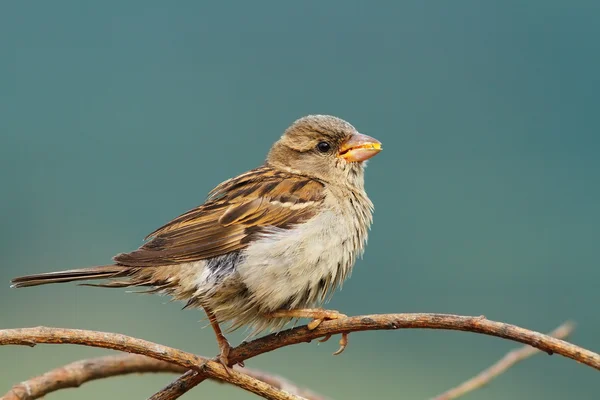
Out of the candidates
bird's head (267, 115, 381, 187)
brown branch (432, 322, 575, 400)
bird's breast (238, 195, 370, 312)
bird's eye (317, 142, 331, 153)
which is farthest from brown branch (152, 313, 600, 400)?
bird's eye (317, 142, 331, 153)

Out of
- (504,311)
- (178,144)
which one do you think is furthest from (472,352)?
(178,144)

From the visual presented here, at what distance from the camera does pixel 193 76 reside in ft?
149

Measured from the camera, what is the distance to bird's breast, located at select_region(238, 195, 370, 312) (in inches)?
145

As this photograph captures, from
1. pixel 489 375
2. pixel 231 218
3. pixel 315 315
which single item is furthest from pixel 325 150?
pixel 489 375

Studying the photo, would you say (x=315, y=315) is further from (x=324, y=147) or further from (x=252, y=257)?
(x=324, y=147)

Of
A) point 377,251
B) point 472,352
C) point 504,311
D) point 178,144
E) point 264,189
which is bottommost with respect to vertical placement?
point 264,189

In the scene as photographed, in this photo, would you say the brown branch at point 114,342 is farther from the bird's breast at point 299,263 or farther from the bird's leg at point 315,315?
the bird's breast at point 299,263

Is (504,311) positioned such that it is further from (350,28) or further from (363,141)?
(350,28)

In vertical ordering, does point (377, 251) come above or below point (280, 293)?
above

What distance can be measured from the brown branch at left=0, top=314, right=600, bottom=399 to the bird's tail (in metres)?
0.61

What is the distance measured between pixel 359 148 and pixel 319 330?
1437 mm

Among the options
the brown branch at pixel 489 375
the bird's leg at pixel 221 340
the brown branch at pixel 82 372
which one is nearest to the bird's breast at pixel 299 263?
the bird's leg at pixel 221 340

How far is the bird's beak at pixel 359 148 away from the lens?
4473mm

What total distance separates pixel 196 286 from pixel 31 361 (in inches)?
148
